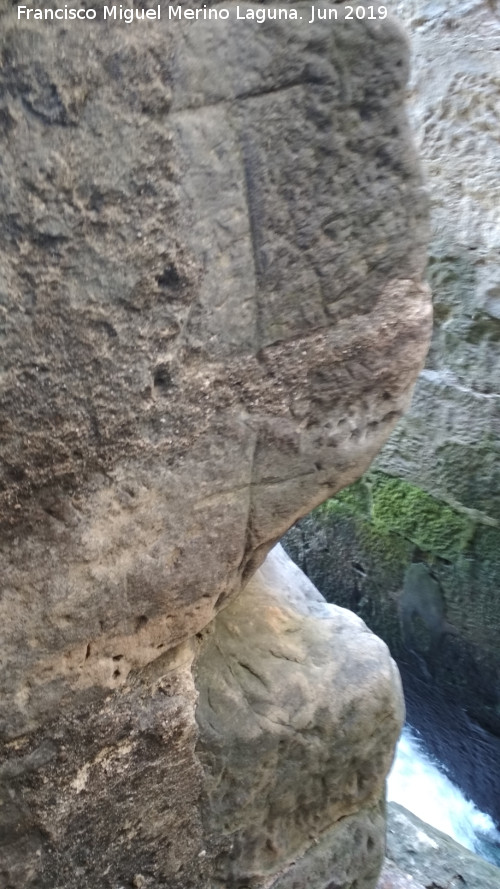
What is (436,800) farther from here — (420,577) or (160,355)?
(160,355)

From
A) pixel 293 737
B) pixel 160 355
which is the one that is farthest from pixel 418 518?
pixel 160 355

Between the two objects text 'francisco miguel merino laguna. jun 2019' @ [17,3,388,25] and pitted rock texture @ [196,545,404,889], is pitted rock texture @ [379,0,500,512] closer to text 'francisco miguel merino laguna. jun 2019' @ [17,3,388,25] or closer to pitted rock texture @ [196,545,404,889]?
pitted rock texture @ [196,545,404,889]

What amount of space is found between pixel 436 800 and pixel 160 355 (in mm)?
1682

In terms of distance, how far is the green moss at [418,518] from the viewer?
5.56ft

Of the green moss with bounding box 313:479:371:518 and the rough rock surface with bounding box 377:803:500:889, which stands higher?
the green moss with bounding box 313:479:371:518

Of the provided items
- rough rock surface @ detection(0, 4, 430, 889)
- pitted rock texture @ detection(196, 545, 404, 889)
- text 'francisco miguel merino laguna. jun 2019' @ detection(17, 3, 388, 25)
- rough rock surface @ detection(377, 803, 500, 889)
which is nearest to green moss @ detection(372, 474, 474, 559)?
rough rock surface @ detection(377, 803, 500, 889)

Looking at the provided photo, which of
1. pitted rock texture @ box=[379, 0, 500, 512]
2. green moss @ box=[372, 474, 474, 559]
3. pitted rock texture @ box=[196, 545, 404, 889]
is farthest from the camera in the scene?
green moss @ box=[372, 474, 474, 559]

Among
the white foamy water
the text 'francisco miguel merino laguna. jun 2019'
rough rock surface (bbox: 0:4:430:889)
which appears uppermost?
the text 'francisco miguel merino laguna. jun 2019'

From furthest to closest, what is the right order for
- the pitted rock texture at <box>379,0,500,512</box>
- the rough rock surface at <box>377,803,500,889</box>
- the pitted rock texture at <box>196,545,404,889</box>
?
the pitted rock texture at <box>379,0,500,512</box>, the rough rock surface at <box>377,803,500,889</box>, the pitted rock texture at <box>196,545,404,889</box>

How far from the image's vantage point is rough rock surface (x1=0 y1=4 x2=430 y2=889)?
0.60m

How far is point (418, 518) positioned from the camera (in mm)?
1753

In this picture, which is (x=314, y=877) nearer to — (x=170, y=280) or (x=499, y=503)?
(x=170, y=280)

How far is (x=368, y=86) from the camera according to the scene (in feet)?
2.28

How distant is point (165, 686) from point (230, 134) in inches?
20.0
